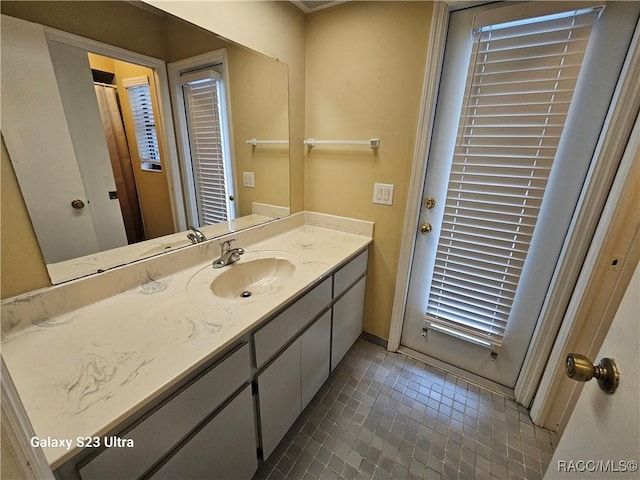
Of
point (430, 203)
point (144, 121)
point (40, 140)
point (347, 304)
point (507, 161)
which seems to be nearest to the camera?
point (40, 140)

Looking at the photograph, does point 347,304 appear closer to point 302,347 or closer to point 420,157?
point 302,347

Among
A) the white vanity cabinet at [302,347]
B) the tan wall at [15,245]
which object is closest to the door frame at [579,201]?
the white vanity cabinet at [302,347]

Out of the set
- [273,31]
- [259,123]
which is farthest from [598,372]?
[273,31]

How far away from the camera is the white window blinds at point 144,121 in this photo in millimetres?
1004

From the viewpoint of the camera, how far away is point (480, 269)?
1.48 meters

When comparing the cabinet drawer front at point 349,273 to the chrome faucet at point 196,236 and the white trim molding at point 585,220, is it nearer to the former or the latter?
the chrome faucet at point 196,236

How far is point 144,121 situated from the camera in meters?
1.05

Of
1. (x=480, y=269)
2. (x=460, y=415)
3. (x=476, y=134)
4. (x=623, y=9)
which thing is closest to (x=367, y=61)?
(x=476, y=134)

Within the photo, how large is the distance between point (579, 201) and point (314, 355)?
140 cm

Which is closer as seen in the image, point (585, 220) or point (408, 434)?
point (585, 220)

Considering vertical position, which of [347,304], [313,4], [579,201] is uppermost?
[313,4]

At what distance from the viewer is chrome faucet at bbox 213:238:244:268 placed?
4.25 feet

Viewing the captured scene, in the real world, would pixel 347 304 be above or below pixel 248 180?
below

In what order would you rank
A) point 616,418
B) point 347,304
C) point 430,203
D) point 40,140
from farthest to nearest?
point 347,304 → point 430,203 → point 40,140 → point 616,418
